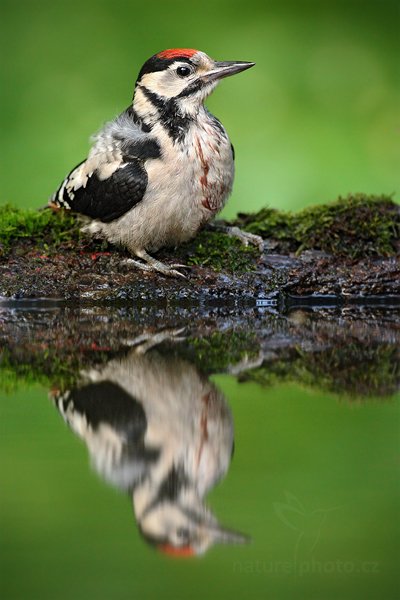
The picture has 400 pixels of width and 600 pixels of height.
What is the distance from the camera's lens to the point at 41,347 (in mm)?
4184

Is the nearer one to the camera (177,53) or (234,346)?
(234,346)

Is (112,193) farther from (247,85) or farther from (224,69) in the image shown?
(247,85)

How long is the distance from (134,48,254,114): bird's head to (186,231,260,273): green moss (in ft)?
2.40

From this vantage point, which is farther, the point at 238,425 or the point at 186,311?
the point at 186,311

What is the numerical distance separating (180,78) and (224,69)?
26 cm

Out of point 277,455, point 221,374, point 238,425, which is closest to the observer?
point 277,455

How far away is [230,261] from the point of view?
5477mm

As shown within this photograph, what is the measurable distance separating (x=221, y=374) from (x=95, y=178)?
2095mm

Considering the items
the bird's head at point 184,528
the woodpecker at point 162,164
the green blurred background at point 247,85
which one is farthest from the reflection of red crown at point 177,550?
the green blurred background at point 247,85

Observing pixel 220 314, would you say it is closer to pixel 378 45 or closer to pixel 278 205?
pixel 278 205

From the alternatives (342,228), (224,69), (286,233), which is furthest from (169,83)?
(342,228)

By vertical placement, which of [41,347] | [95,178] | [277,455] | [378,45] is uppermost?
[378,45]

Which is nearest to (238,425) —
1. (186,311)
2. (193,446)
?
(193,446)

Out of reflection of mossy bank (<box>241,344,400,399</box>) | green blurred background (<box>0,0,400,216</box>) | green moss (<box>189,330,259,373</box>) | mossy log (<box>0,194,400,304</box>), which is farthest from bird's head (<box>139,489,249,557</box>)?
green blurred background (<box>0,0,400,216</box>)
